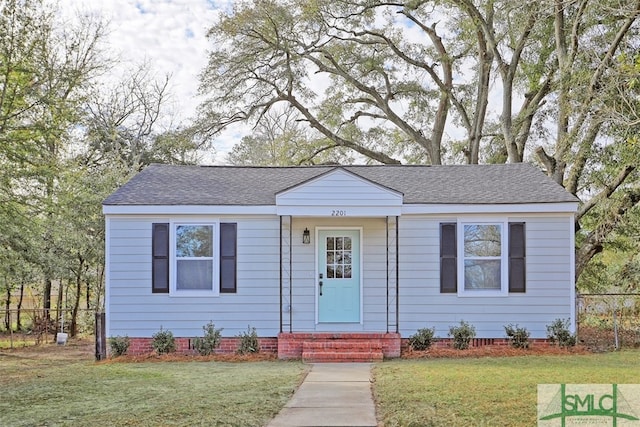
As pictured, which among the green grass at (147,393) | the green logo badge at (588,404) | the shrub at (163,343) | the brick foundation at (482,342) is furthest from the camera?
the brick foundation at (482,342)

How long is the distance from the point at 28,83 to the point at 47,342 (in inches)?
276

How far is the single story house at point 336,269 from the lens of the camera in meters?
11.5

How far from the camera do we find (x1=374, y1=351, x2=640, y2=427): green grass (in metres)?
5.88

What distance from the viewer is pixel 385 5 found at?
22281mm

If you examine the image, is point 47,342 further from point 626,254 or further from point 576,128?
point 626,254

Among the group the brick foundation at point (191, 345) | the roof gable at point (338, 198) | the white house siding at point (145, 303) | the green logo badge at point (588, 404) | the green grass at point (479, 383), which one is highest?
the roof gable at point (338, 198)

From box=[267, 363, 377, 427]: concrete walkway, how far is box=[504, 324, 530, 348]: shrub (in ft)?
11.1

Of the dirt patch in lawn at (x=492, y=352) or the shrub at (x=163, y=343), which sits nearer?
the dirt patch in lawn at (x=492, y=352)

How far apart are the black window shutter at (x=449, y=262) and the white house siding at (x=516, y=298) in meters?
0.09

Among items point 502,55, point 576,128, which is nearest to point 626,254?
point 576,128

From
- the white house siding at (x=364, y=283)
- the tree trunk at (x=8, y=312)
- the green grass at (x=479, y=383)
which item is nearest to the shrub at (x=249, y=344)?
the white house siding at (x=364, y=283)

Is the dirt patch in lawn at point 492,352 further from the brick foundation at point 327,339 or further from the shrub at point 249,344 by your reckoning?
the shrub at point 249,344

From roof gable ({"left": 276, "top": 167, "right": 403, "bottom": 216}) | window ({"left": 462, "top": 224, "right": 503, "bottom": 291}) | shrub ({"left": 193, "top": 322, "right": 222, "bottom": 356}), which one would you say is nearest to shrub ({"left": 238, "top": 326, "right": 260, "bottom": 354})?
shrub ({"left": 193, "top": 322, "right": 222, "bottom": 356})

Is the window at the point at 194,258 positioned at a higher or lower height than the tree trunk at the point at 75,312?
higher
